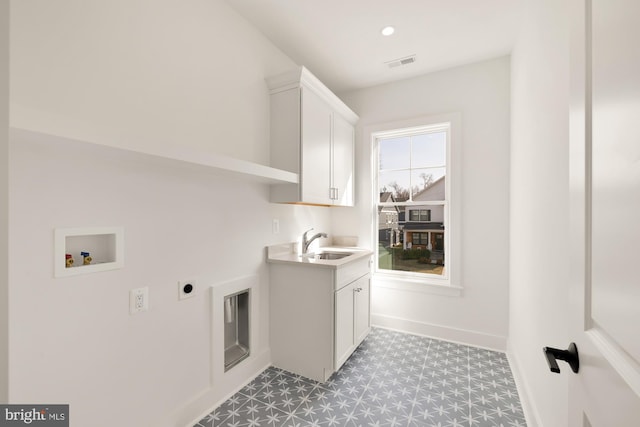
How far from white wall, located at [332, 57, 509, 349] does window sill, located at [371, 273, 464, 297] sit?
0.17 ft

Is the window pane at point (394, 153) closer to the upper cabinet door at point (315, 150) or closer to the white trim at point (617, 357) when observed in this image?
the upper cabinet door at point (315, 150)

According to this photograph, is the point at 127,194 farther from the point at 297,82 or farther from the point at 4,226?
the point at 297,82

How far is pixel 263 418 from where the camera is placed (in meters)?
1.76

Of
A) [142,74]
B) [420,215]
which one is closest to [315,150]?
[142,74]

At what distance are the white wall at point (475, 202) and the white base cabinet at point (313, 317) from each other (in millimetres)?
1021

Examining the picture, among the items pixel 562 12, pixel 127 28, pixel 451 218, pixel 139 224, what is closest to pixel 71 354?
pixel 139 224

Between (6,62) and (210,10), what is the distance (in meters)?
1.26

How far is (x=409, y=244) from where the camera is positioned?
126 inches

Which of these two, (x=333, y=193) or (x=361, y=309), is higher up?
(x=333, y=193)

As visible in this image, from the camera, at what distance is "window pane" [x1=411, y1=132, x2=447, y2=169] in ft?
9.91

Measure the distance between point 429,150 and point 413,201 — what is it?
588 millimetres

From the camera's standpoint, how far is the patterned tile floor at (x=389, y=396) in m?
1.74

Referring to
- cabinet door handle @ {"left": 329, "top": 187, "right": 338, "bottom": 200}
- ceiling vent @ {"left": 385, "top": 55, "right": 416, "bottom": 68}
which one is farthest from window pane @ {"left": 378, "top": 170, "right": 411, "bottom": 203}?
ceiling vent @ {"left": 385, "top": 55, "right": 416, "bottom": 68}

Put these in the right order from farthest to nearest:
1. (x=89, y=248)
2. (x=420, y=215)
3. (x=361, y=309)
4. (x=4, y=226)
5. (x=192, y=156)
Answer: (x=420, y=215) → (x=361, y=309) → (x=192, y=156) → (x=89, y=248) → (x=4, y=226)
